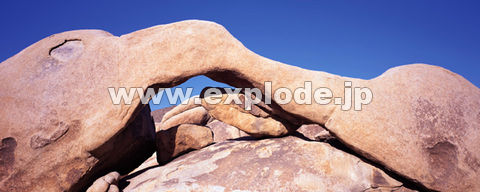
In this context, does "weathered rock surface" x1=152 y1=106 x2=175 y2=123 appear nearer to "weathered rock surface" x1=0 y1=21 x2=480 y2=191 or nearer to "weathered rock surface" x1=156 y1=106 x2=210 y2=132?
"weathered rock surface" x1=156 y1=106 x2=210 y2=132

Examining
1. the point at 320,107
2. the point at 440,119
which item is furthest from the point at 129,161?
the point at 440,119

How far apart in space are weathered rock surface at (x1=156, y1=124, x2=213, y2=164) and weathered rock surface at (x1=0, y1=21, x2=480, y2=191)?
0.93 meters

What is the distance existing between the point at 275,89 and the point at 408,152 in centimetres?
166

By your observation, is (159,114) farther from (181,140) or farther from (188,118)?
(181,140)

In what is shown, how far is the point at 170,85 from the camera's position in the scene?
11.4 feet

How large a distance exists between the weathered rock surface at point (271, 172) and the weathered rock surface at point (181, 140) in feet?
1.53

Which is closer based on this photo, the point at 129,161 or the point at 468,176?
the point at 468,176

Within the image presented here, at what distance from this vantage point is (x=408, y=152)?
3402 mm

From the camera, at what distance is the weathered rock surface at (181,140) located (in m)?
4.25

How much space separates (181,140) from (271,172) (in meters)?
1.56

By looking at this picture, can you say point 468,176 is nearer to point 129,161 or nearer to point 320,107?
point 320,107

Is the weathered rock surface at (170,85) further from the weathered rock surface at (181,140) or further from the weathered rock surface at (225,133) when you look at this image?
the weathered rock surface at (225,133)

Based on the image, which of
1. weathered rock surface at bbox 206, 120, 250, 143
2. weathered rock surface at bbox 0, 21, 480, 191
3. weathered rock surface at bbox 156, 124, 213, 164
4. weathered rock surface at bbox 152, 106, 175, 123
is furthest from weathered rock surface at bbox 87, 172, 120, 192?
weathered rock surface at bbox 152, 106, 175, 123

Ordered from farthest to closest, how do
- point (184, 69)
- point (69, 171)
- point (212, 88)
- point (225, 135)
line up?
point (225, 135)
point (212, 88)
point (184, 69)
point (69, 171)
